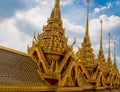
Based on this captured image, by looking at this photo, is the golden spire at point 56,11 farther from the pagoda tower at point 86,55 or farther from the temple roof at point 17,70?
the pagoda tower at point 86,55

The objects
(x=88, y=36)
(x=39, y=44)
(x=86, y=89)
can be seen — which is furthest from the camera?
(x=88, y=36)

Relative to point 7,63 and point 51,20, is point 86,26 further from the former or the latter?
point 7,63

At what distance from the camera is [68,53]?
12734mm

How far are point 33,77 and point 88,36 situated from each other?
1406cm

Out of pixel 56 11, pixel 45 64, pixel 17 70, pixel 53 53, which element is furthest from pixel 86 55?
pixel 17 70

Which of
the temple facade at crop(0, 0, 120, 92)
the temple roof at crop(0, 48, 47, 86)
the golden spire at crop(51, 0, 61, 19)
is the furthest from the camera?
the golden spire at crop(51, 0, 61, 19)

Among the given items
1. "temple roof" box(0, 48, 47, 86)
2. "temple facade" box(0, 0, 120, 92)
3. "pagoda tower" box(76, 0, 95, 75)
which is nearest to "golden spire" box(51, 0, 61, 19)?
"temple facade" box(0, 0, 120, 92)

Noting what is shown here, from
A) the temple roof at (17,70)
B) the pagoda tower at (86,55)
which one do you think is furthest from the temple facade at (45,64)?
the pagoda tower at (86,55)

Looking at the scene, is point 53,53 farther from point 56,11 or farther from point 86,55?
point 86,55

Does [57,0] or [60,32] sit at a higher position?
[57,0]

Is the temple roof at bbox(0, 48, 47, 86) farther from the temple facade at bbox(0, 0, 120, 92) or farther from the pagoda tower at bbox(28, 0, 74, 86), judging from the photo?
the pagoda tower at bbox(28, 0, 74, 86)

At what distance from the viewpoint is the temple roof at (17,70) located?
860 cm

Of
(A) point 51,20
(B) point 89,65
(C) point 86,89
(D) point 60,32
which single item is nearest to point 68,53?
(D) point 60,32

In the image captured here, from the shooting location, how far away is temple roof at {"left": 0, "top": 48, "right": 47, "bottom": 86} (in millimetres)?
8602
